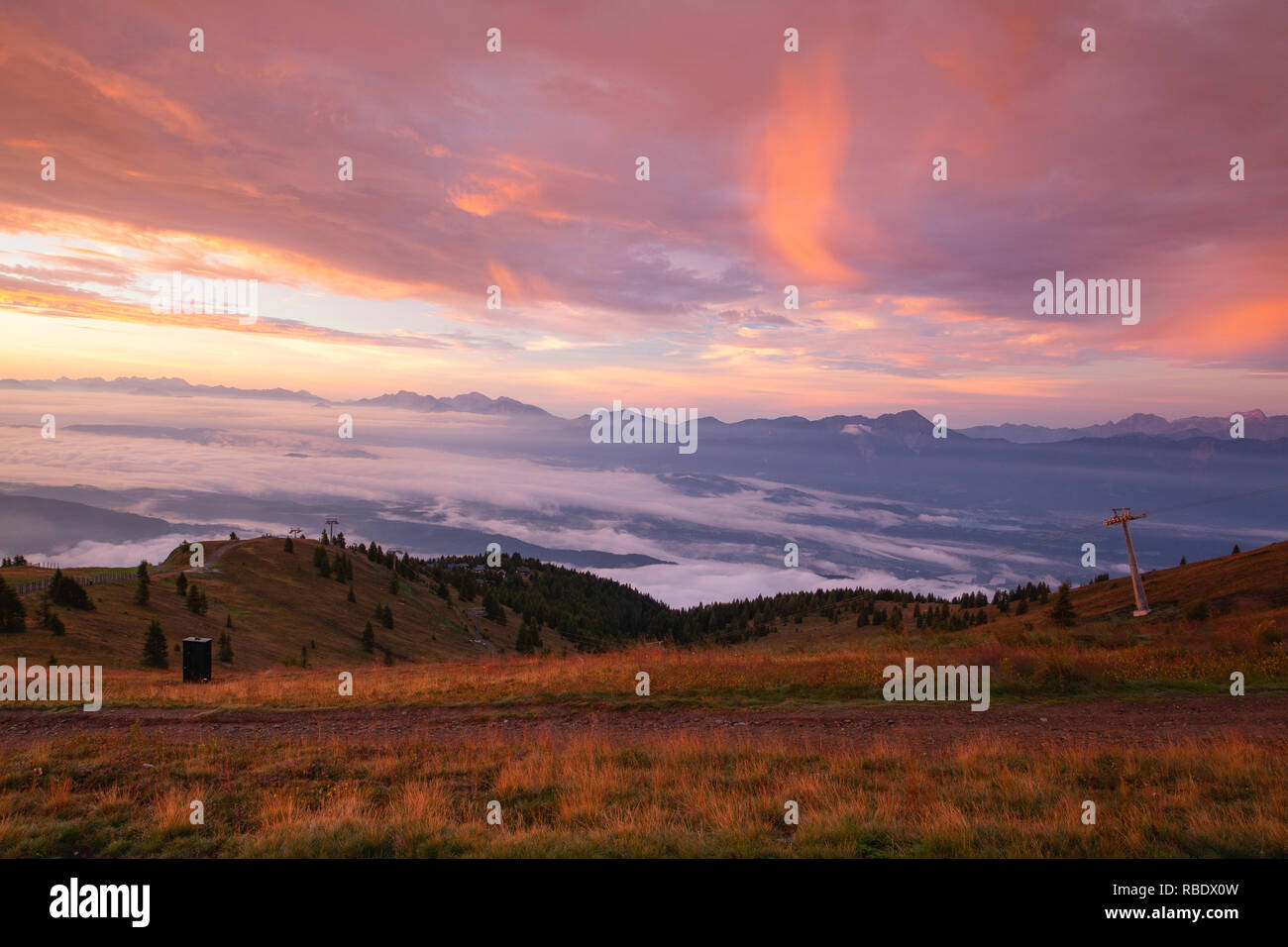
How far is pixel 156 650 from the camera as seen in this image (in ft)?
110

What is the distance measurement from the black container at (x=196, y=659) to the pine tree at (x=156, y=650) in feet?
31.5

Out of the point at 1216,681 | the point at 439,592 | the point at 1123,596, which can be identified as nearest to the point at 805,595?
the point at 439,592

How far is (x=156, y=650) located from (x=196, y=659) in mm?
10674

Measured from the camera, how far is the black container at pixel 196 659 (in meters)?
26.1

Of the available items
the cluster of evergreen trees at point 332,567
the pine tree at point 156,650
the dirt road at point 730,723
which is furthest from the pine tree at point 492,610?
the dirt road at point 730,723

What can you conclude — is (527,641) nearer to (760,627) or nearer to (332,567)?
(332,567)

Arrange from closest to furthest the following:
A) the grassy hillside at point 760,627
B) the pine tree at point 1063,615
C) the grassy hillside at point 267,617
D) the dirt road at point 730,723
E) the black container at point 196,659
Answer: the dirt road at point 730,723
the grassy hillside at point 760,627
the black container at point 196,659
the pine tree at point 1063,615
the grassy hillside at point 267,617

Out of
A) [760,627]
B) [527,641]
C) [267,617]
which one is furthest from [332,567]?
[760,627]

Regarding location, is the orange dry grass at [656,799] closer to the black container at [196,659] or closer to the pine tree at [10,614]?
the black container at [196,659]

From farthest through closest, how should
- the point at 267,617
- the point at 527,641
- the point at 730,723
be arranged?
the point at 527,641, the point at 267,617, the point at 730,723

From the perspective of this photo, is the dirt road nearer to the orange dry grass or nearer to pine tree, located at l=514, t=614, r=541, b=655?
the orange dry grass
